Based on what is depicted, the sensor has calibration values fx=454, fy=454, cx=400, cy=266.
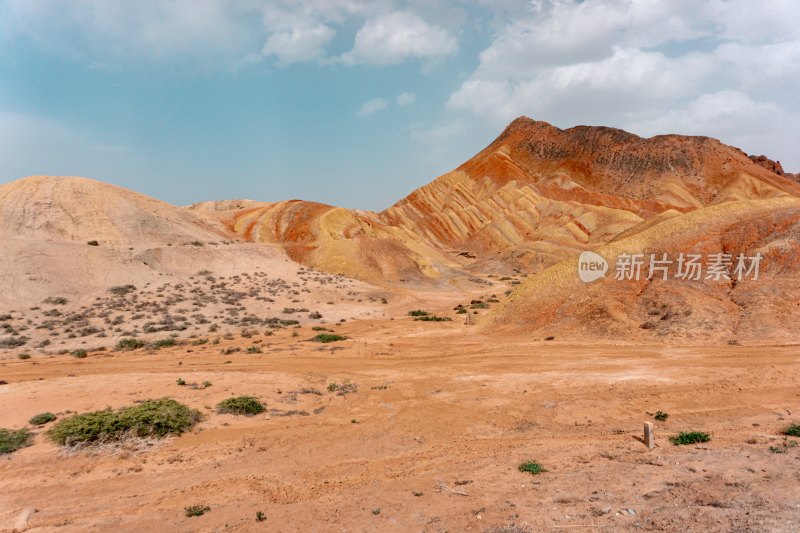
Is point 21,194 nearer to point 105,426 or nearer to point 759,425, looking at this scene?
point 105,426

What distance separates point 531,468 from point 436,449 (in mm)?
2279

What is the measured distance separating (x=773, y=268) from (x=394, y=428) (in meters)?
20.0

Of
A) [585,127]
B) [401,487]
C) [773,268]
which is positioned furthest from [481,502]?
[585,127]

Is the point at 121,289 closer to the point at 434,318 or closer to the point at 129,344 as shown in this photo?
the point at 129,344

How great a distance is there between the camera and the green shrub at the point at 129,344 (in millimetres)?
21781

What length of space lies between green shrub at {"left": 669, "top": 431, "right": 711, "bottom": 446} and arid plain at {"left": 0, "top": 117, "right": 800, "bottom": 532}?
0.21 metres

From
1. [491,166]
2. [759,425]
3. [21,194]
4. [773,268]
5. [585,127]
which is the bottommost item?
[759,425]

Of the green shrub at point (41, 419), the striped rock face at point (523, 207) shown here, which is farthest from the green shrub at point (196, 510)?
the striped rock face at point (523, 207)

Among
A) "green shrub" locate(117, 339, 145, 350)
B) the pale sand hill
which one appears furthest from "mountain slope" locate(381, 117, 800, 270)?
"green shrub" locate(117, 339, 145, 350)

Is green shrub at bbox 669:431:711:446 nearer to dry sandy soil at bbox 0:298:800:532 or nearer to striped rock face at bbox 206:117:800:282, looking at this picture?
dry sandy soil at bbox 0:298:800:532

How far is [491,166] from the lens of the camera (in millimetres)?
110062
